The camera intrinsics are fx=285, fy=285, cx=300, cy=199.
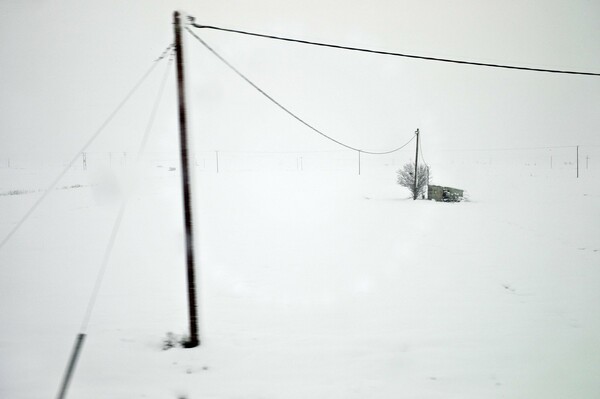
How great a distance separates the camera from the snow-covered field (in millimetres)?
4250

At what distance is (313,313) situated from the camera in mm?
6426

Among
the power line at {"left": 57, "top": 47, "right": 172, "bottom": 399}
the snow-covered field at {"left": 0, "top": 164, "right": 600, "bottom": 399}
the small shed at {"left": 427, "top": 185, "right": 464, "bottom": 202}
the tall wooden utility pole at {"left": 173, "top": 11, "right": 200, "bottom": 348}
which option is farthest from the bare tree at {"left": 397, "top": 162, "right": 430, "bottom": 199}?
the tall wooden utility pole at {"left": 173, "top": 11, "right": 200, "bottom": 348}

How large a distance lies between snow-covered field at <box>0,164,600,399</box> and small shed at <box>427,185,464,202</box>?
11.0 m

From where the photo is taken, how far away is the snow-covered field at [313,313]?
4.25 metres

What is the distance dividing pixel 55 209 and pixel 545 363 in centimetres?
2619

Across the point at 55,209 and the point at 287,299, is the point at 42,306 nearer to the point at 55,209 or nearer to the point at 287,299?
the point at 287,299

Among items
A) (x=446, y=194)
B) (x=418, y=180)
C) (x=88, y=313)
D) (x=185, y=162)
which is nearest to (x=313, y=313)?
(x=185, y=162)

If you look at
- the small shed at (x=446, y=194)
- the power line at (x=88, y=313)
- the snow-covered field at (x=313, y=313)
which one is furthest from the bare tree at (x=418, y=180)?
the power line at (x=88, y=313)

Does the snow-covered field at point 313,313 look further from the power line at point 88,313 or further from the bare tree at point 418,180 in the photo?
the bare tree at point 418,180

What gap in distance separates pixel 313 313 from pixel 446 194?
78.6 feet

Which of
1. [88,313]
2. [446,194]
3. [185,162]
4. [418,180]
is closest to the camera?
[185,162]

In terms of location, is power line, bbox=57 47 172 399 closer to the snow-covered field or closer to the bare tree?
the snow-covered field

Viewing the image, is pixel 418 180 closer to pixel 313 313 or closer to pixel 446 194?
pixel 446 194

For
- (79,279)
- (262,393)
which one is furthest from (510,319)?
(79,279)
